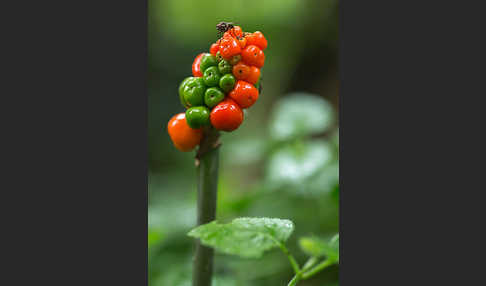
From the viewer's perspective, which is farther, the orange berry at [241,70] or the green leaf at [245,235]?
the orange berry at [241,70]

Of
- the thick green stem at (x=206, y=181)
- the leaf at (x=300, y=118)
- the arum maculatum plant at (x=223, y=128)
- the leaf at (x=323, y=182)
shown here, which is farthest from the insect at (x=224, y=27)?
the leaf at (x=300, y=118)

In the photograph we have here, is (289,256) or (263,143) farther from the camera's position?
(263,143)

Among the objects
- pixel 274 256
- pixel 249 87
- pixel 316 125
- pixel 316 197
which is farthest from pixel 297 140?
pixel 249 87

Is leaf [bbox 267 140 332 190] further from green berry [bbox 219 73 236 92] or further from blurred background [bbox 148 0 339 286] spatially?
green berry [bbox 219 73 236 92]

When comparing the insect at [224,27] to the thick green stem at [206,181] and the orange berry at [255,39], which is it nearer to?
the orange berry at [255,39]

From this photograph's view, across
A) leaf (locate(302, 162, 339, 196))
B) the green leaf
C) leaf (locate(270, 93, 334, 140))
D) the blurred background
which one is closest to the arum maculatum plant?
the green leaf

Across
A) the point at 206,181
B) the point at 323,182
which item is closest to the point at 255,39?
the point at 206,181

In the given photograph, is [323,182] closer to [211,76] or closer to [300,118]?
[300,118]
